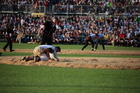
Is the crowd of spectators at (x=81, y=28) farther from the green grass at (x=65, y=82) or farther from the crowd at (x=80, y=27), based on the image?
the green grass at (x=65, y=82)

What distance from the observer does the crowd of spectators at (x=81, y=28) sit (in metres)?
37.4

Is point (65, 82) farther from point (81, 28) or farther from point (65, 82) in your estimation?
point (81, 28)

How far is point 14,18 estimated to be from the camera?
132 feet

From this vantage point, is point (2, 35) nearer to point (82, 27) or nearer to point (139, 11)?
point (82, 27)

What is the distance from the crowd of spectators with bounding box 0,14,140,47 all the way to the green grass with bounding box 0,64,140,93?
26450 millimetres

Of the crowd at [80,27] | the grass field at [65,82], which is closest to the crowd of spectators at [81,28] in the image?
the crowd at [80,27]

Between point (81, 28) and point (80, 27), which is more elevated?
point (80, 27)

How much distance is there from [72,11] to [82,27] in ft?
10.8

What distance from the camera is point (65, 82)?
9.22 metres

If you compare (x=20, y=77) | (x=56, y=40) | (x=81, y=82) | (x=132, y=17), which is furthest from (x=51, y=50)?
(x=132, y=17)

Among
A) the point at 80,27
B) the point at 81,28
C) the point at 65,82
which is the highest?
the point at 80,27

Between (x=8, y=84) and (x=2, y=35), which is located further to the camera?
(x=2, y=35)

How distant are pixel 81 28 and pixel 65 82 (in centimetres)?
2967

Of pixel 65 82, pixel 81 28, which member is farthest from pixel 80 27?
pixel 65 82
